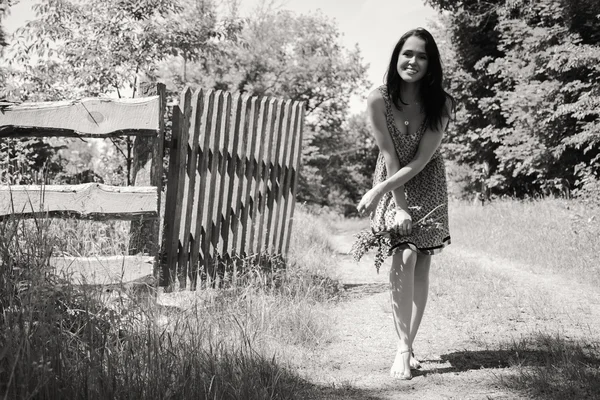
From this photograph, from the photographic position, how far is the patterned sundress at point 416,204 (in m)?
3.30

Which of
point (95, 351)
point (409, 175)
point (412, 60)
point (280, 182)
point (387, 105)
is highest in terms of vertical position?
point (412, 60)

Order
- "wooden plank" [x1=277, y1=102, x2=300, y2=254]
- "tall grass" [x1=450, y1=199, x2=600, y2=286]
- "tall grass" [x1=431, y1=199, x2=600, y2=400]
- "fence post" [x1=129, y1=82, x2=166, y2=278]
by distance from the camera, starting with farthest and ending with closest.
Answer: "tall grass" [x1=450, y1=199, x2=600, y2=286], "wooden plank" [x1=277, y1=102, x2=300, y2=254], "fence post" [x1=129, y1=82, x2=166, y2=278], "tall grass" [x1=431, y1=199, x2=600, y2=400]

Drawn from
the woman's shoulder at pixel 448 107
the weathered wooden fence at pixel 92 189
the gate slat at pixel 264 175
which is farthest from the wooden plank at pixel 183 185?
the woman's shoulder at pixel 448 107

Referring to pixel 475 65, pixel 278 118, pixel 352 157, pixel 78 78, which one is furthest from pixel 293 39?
pixel 278 118

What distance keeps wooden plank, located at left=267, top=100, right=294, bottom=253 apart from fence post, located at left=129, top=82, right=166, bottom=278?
7.11 ft

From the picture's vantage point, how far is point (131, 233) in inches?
160

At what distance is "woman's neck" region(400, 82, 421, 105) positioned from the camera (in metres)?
3.36

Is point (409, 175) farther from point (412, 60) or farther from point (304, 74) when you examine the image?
point (304, 74)

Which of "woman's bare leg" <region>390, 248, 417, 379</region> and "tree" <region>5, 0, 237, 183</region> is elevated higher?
"tree" <region>5, 0, 237, 183</region>

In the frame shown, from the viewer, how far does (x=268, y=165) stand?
19.7 feet

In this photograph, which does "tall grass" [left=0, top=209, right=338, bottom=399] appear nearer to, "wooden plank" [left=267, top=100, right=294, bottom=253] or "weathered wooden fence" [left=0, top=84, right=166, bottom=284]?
"weathered wooden fence" [left=0, top=84, right=166, bottom=284]

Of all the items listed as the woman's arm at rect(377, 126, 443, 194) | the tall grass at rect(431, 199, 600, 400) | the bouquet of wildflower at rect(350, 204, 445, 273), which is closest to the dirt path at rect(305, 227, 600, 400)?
the tall grass at rect(431, 199, 600, 400)

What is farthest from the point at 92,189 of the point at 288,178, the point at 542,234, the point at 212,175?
the point at 542,234

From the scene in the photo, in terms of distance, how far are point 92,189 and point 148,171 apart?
0.57m
